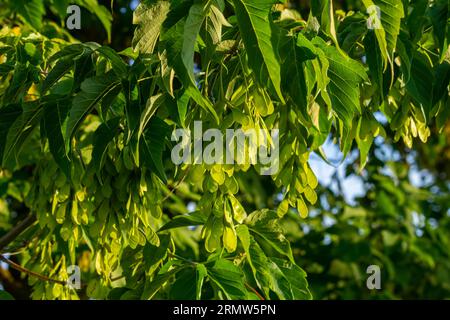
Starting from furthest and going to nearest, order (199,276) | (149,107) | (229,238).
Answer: (199,276), (229,238), (149,107)

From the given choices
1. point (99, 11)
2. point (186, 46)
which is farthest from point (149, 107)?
point (99, 11)

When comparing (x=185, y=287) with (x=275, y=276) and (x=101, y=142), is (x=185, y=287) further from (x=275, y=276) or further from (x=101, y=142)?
(x=101, y=142)

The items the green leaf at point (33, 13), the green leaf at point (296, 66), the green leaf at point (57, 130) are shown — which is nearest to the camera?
the green leaf at point (296, 66)

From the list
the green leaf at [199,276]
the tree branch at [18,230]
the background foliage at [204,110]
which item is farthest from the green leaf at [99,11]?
the green leaf at [199,276]

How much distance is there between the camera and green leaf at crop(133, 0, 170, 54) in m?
1.42

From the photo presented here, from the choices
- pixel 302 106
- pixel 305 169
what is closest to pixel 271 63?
pixel 302 106

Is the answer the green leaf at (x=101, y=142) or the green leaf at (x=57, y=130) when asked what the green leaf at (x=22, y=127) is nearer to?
the green leaf at (x=57, y=130)

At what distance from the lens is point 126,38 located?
4.31 m

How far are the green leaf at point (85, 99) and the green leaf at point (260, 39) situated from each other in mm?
352

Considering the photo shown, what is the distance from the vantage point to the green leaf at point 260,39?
1347 millimetres

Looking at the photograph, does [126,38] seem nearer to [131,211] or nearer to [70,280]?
[70,280]

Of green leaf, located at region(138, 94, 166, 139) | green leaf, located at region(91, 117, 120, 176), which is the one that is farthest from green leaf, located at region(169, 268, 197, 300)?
green leaf, located at region(138, 94, 166, 139)

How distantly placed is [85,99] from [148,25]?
22 cm

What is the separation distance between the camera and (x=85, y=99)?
1535 mm
